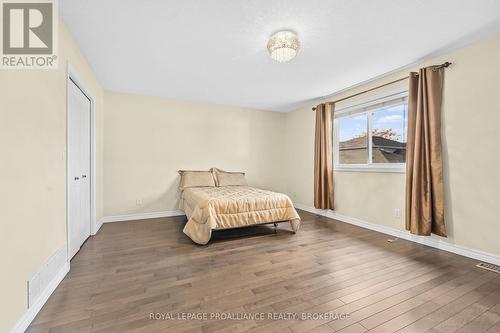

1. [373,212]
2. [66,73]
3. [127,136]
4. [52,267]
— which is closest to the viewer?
[52,267]

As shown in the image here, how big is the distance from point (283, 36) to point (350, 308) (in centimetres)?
237

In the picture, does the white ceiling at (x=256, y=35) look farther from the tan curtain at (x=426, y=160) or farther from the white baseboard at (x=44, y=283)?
the white baseboard at (x=44, y=283)

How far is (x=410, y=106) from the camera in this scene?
107 inches

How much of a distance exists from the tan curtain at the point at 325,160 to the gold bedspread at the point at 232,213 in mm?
1164

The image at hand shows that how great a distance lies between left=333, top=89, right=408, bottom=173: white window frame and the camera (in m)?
3.00

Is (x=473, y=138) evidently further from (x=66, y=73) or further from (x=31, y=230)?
(x=66, y=73)

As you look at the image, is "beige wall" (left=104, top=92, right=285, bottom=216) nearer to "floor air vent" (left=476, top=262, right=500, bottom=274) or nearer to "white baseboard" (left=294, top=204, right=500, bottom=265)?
"white baseboard" (left=294, top=204, right=500, bottom=265)

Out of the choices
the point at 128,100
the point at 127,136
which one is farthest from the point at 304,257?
the point at 128,100

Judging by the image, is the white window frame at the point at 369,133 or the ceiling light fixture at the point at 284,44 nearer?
the ceiling light fixture at the point at 284,44

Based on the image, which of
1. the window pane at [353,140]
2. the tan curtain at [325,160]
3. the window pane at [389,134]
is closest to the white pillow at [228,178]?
the tan curtain at [325,160]

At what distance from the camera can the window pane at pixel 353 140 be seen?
356 cm

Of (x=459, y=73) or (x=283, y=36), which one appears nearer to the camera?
(x=283, y=36)

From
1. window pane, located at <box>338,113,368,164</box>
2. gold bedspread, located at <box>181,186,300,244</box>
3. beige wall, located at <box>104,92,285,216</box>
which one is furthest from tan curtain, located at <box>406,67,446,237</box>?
beige wall, located at <box>104,92,285,216</box>

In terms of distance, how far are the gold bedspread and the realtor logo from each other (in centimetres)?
202
